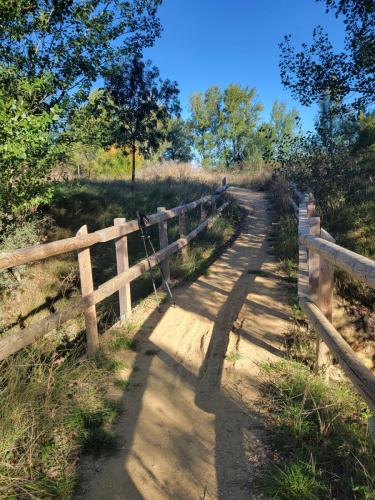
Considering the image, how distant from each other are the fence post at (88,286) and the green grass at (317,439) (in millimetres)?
1978

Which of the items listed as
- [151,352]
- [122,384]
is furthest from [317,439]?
[151,352]

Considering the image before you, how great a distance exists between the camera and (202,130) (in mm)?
49594

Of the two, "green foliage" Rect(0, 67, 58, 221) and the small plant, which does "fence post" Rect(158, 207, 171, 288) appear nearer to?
"green foliage" Rect(0, 67, 58, 221)

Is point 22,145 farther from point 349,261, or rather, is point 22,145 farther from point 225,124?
point 225,124

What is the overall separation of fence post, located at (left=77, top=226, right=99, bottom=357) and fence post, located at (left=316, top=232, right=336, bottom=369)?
2460 mm

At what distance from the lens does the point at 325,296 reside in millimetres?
3666

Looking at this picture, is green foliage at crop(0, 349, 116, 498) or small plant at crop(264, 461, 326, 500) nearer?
A: small plant at crop(264, 461, 326, 500)

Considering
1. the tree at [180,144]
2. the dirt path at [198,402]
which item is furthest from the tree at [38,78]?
the tree at [180,144]

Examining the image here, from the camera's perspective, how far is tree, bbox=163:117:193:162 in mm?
47119

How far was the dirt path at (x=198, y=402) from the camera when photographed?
2.60 m

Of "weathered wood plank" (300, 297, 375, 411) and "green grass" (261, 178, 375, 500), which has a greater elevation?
"weathered wood plank" (300, 297, 375, 411)

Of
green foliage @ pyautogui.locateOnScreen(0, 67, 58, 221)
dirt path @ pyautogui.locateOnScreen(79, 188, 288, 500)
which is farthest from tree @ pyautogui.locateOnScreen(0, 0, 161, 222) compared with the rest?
dirt path @ pyautogui.locateOnScreen(79, 188, 288, 500)

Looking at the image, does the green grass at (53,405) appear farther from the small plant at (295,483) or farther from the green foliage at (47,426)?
the small plant at (295,483)

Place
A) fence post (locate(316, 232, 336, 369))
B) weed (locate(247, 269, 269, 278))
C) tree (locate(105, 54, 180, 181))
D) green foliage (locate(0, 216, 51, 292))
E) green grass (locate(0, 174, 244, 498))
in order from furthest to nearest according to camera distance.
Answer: tree (locate(105, 54, 180, 181))
green foliage (locate(0, 216, 51, 292))
weed (locate(247, 269, 269, 278))
fence post (locate(316, 232, 336, 369))
green grass (locate(0, 174, 244, 498))
